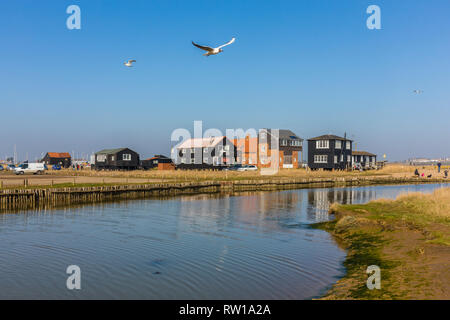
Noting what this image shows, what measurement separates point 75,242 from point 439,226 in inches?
786

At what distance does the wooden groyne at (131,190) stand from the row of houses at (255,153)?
15.5 m

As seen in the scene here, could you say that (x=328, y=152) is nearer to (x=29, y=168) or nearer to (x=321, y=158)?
(x=321, y=158)

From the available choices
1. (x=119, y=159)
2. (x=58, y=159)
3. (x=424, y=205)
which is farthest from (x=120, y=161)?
(x=424, y=205)

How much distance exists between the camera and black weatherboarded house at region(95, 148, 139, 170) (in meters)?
94.4

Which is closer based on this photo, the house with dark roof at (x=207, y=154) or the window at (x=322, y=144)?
the window at (x=322, y=144)

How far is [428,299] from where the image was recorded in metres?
9.77

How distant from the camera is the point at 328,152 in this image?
279 ft

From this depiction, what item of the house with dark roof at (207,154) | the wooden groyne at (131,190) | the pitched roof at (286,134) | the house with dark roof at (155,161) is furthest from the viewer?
the house with dark roof at (155,161)

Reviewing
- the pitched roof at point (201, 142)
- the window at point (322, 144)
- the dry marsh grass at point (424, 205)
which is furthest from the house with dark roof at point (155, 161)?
the dry marsh grass at point (424, 205)

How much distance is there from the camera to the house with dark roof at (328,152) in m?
84.5

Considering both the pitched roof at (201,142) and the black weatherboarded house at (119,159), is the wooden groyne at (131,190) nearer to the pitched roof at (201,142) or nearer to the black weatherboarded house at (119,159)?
the pitched roof at (201,142)

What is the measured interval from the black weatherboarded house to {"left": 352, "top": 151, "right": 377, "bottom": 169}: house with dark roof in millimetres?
60847

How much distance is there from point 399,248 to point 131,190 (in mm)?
35280
